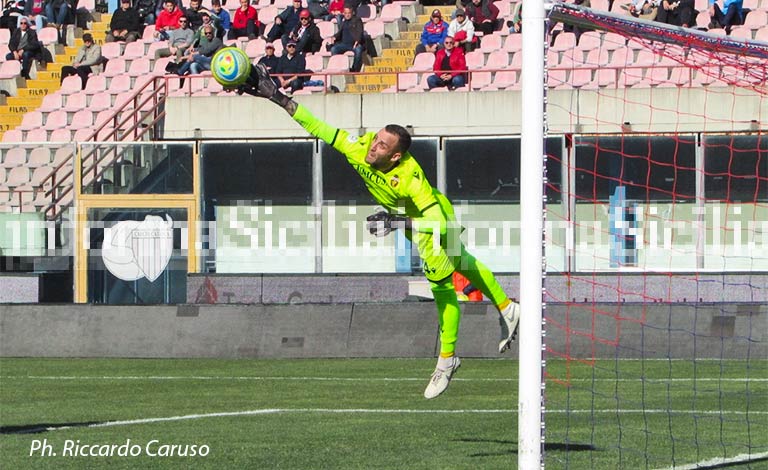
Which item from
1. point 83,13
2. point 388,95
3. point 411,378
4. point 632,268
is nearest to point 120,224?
point 388,95

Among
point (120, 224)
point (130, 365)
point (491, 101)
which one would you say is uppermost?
point (491, 101)

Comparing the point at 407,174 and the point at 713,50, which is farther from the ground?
the point at 713,50

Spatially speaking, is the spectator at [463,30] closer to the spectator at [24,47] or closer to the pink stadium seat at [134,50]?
the pink stadium seat at [134,50]

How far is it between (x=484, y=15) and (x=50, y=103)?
912 cm

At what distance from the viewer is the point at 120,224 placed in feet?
75.8

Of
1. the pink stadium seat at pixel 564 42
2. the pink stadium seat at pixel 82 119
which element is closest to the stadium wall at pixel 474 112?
the pink stadium seat at pixel 564 42

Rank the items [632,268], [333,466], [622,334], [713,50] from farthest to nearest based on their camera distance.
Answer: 1. [632,268]
2. [622,334]
3. [713,50]
4. [333,466]

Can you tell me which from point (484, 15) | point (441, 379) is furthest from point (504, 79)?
point (441, 379)

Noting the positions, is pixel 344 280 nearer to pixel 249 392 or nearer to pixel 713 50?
pixel 249 392

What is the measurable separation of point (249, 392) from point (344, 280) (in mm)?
8883

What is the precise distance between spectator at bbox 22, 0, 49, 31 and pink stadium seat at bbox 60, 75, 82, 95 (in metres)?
4.09

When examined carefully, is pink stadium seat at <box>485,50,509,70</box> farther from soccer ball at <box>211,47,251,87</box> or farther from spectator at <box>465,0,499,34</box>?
soccer ball at <box>211,47,251,87</box>

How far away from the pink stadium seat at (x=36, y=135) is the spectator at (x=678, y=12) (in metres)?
12.1

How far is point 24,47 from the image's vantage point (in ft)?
107
